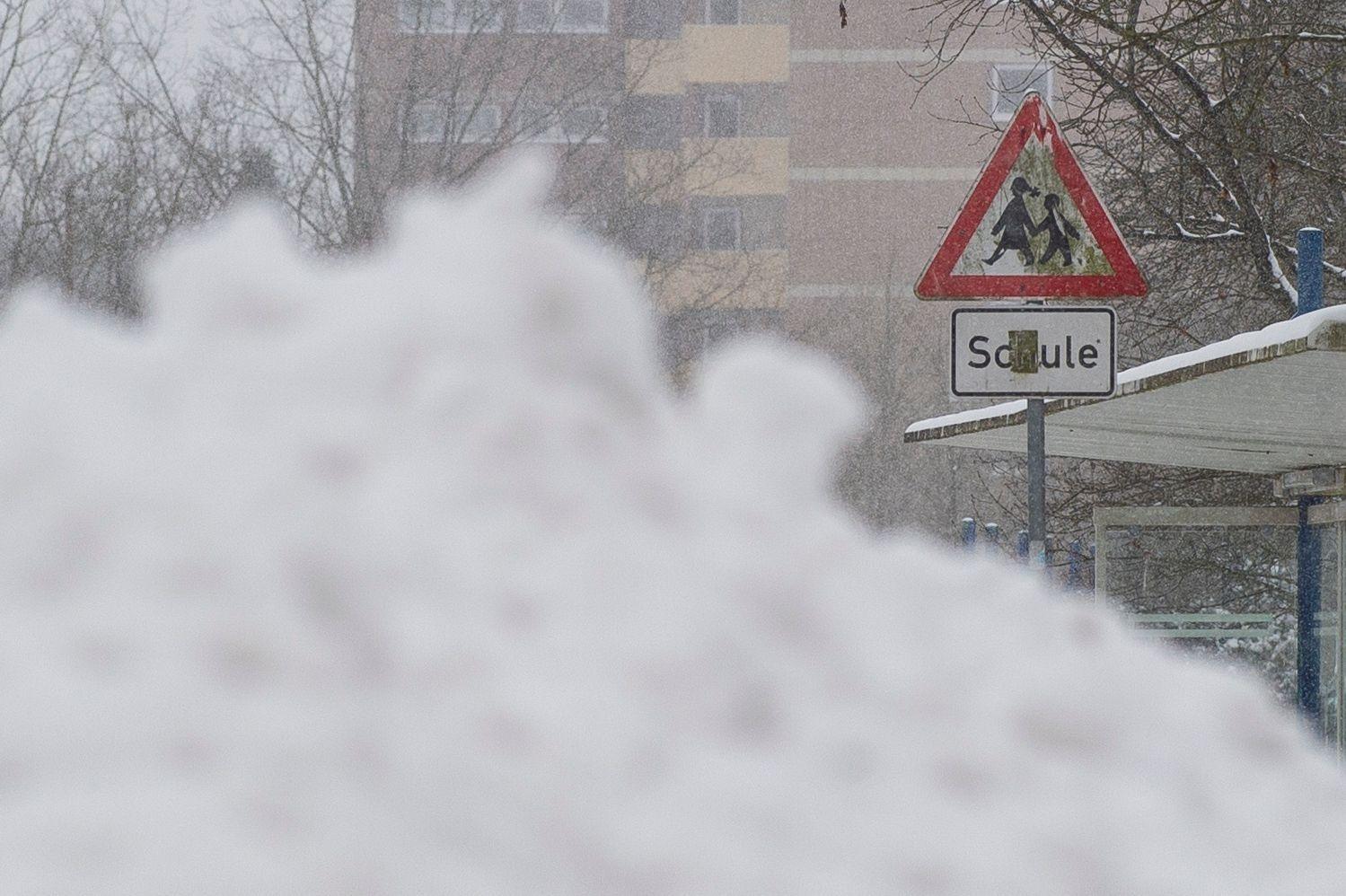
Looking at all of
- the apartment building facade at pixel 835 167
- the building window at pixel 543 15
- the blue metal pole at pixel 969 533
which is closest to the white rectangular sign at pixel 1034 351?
the blue metal pole at pixel 969 533

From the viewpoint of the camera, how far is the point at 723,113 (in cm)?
4359

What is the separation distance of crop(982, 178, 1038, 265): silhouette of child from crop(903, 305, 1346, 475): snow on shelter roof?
32.3 inches

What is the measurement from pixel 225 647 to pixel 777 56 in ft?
138

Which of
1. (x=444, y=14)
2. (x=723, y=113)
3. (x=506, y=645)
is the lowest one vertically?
(x=506, y=645)

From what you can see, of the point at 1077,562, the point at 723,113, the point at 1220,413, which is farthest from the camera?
the point at 723,113

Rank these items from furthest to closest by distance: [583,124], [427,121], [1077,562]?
1. [583,124]
2. [427,121]
3. [1077,562]

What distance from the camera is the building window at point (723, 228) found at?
42906mm

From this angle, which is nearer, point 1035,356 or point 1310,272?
point 1035,356

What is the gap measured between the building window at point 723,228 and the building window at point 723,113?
1.59 m

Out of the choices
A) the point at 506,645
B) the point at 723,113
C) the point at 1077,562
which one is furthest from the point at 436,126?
the point at 506,645

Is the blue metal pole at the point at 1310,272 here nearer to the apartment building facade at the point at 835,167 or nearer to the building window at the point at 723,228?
the apartment building facade at the point at 835,167

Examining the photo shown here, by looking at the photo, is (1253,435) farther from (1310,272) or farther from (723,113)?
(723,113)

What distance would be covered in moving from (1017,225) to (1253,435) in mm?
3360

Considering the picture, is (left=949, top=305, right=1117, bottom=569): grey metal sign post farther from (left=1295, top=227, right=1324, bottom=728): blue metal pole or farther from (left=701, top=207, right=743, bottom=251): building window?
(left=701, top=207, right=743, bottom=251): building window
